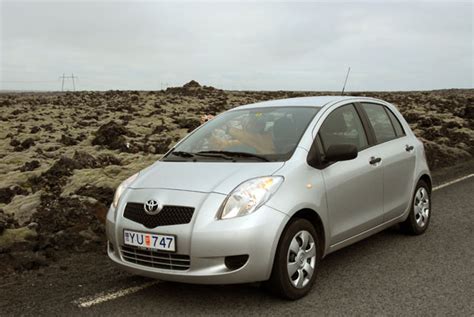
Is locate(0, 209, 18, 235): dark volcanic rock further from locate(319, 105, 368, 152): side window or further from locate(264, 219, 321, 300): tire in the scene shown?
locate(319, 105, 368, 152): side window

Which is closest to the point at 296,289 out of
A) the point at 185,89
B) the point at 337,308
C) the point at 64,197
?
the point at 337,308

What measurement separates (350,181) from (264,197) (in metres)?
1.21

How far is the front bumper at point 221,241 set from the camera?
4215mm

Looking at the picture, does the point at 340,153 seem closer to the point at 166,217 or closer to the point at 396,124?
the point at 166,217

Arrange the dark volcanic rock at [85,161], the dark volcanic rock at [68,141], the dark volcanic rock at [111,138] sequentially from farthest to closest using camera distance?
the dark volcanic rock at [68,141] < the dark volcanic rock at [111,138] < the dark volcanic rock at [85,161]

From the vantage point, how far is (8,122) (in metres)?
20.9

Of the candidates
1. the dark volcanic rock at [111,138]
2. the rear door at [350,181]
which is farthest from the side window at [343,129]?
the dark volcanic rock at [111,138]

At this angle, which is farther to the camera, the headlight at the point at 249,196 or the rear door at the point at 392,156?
the rear door at the point at 392,156

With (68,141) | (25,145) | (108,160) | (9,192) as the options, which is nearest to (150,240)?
(9,192)

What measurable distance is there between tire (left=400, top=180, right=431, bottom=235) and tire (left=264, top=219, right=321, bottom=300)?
6.74 feet

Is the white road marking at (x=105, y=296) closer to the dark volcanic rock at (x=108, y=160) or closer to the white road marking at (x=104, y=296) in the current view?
the white road marking at (x=104, y=296)

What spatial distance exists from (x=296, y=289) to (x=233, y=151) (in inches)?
54.0

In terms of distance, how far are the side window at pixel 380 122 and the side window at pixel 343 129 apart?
0.28m

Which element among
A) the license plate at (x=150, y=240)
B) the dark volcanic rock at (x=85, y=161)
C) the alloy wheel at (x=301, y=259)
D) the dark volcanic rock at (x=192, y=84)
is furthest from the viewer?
the dark volcanic rock at (x=192, y=84)
